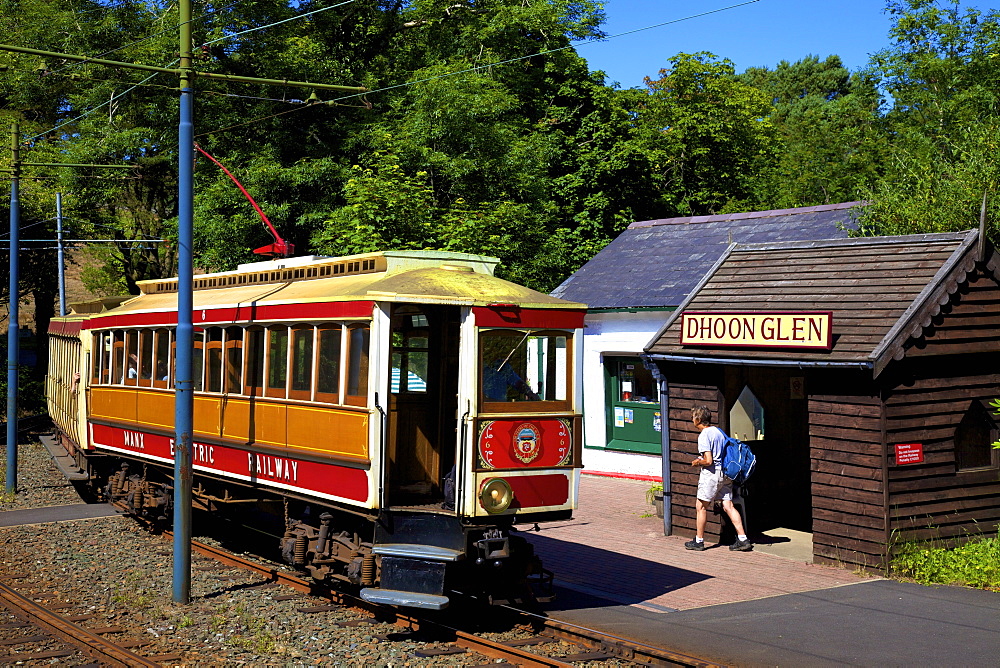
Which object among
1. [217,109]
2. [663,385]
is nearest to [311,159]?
[217,109]

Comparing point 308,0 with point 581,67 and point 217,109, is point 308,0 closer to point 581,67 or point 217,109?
point 217,109

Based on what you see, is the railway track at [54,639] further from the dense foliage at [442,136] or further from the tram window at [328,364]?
the dense foliage at [442,136]

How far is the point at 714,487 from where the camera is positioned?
13336mm

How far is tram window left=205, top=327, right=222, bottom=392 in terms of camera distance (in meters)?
13.1

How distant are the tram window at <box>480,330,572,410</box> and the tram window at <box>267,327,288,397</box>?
2638mm

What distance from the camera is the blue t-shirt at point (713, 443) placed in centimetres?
1323

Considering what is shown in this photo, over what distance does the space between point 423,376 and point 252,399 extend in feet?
8.29

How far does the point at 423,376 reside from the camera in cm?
1076

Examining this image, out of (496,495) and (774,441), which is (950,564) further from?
(496,495)

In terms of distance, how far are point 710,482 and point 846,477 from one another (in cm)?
173

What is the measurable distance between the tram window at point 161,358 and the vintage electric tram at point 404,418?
2028 millimetres

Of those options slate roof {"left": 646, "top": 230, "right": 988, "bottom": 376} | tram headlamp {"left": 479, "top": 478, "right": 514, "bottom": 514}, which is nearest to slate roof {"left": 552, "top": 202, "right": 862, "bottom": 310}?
slate roof {"left": 646, "top": 230, "right": 988, "bottom": 376}

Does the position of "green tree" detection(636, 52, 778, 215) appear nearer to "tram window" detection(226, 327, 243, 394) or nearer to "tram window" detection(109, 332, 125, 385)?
"tram window" detection(109, 332, 125, 385)

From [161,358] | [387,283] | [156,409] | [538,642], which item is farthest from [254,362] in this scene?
[538,642]
